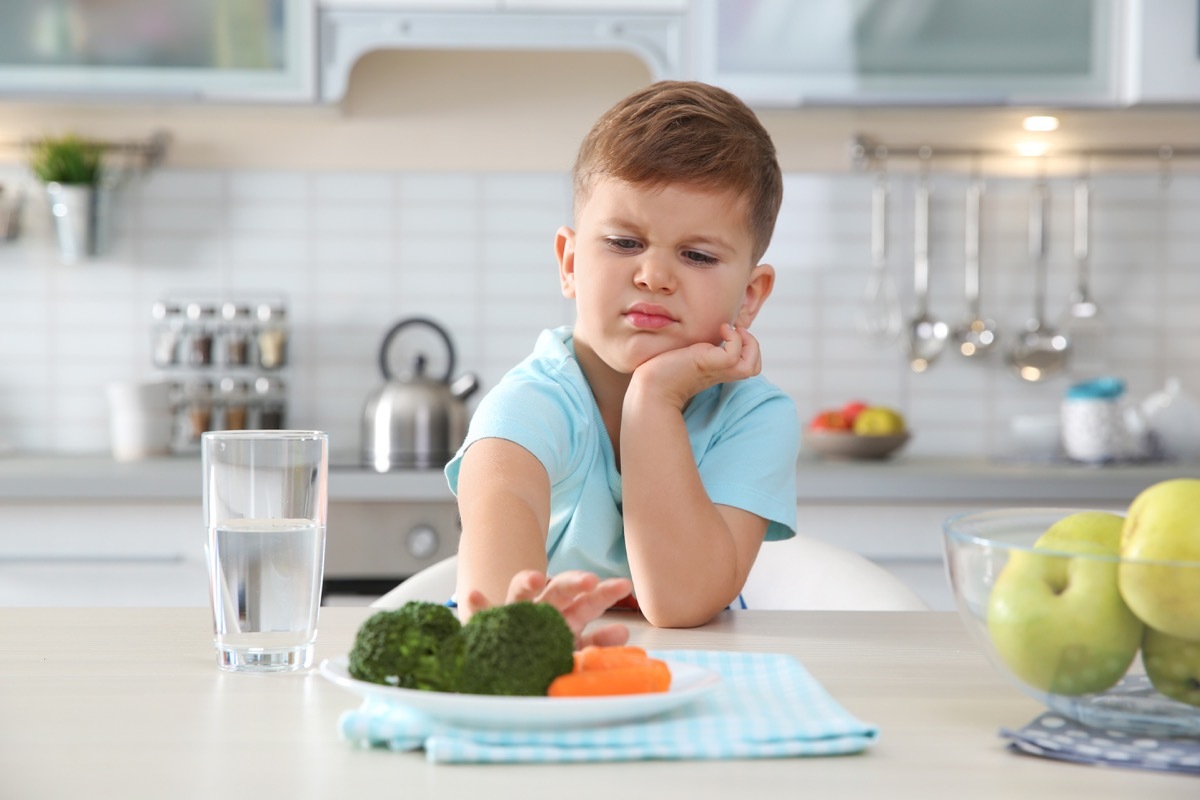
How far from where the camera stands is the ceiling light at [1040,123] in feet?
9.01

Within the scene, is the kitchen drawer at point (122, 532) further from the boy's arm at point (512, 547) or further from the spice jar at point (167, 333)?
the boy's arm at point (512, 547)

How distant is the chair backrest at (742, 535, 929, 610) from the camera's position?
1212 millimetres

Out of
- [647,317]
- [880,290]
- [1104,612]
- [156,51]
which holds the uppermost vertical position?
[156,51]

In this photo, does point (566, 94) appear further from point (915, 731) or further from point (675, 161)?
point (915, 731)

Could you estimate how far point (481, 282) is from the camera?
9.21 feet

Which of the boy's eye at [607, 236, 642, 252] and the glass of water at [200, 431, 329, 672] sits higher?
the boy's eye at [607, 236, 642, 252]

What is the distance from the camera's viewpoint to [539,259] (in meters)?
2.81

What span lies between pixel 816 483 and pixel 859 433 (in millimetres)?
261

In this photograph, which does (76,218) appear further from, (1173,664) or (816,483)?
A: (1173,664)

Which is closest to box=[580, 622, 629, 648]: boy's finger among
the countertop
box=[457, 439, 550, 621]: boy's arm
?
box=[457, 439, 550, 621]: boy's arm

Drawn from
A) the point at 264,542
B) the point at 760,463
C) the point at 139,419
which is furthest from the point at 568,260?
the point at 139,419

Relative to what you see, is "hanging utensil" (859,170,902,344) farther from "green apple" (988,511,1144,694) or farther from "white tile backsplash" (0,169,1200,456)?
"green apple" (988,511,1144,694)

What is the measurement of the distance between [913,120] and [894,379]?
1.77ft

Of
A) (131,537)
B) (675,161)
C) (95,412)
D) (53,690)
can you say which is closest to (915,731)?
(53,690)
